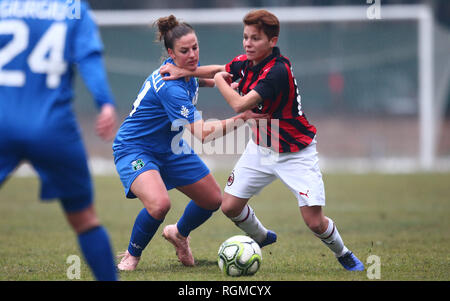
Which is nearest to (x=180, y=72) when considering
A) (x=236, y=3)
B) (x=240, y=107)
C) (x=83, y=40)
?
(x=240, y=107)

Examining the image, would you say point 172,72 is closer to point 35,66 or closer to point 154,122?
point 154,122

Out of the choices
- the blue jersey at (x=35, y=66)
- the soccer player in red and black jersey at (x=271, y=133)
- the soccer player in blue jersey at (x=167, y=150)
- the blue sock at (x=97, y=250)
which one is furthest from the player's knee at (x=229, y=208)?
the blue jersey at (x=35, y=66)

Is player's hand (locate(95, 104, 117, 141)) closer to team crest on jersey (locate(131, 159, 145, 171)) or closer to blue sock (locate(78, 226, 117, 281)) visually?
Answer: blue sock (locate(78, 226, 117, 281))

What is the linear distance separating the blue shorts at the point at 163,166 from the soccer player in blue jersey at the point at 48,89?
172 cm

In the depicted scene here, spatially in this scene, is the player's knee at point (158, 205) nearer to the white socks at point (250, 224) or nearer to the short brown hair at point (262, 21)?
the white socks at point (250, 224)

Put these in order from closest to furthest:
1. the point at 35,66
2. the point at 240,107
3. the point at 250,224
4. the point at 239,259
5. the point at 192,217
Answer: the point at 35,66 → the point at 240,107 → the point at 239,259 → the point at 250,224 → the point at 192,217

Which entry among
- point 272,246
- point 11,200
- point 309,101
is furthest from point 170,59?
point 309,101

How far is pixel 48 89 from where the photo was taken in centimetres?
349

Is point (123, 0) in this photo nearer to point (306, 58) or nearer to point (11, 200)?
point (306, 58)

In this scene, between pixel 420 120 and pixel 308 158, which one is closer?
pixel 308 158

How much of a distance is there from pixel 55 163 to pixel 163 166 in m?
2.12

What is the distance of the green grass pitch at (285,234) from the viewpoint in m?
5.22

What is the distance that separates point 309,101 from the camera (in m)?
17.2
